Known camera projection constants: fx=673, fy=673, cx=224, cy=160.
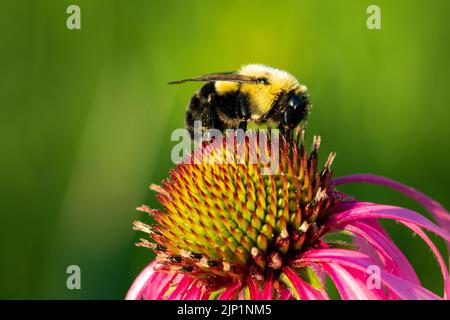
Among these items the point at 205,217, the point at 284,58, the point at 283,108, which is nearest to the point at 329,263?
the point at 205,217

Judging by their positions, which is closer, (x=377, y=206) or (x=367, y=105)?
(x=377, y=206)

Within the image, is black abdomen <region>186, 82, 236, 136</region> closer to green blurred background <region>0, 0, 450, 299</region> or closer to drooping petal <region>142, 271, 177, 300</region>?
drooping petal <region>142, 271, 177, 300</region>

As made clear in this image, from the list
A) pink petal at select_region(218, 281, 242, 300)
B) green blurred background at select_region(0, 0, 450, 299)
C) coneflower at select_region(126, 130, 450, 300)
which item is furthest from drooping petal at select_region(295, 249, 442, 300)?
green blurred background at select_region(0, 0, 450, 299)

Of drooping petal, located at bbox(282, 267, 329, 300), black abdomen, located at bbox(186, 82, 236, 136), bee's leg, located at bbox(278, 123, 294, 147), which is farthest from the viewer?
black abdomen, located at bbox(186, 82, 236, 136)

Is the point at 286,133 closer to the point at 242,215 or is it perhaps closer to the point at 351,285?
the point at 242,215

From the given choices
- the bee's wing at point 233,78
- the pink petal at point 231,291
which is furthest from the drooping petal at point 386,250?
the bee's wing at point 233,78
